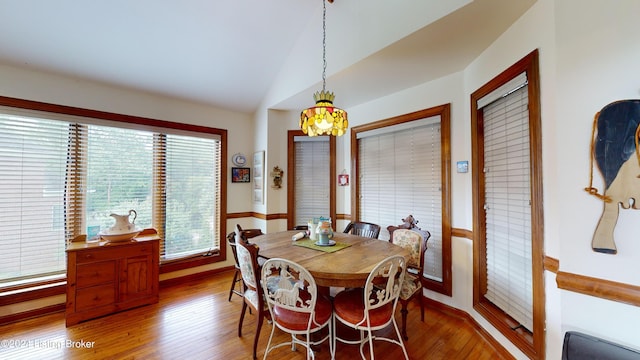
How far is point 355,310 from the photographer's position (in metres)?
1.66

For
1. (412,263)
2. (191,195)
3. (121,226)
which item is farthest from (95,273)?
(412,263)

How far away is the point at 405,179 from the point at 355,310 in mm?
1815

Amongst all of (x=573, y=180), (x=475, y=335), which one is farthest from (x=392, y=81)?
(x=475, y=335)

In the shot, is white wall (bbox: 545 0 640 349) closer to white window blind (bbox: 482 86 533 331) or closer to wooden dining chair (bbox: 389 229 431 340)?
white window blind (bbox: 482 86 533 331)

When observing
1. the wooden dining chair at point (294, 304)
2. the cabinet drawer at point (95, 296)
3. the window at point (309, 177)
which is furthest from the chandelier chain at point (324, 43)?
Result: the cabinet drawer at point (95, 296)

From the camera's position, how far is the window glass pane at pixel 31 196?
2.30m

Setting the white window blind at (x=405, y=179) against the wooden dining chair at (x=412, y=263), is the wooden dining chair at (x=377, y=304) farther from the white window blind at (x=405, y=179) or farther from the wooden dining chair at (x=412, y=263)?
the white window blind at (x=405, y=179)

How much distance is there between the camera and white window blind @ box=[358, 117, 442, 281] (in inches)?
105

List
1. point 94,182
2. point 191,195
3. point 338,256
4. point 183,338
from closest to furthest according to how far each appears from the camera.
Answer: point 338,256 → point 183,338 → point 94,182 → point 191,195

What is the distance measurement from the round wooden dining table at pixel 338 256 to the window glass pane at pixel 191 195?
1.56 metres

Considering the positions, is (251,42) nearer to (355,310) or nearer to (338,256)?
(338,256)

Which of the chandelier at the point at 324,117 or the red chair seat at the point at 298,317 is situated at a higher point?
the chandelier at the point at 324,117

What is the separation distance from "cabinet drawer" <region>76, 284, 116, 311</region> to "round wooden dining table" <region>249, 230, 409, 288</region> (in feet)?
5.45

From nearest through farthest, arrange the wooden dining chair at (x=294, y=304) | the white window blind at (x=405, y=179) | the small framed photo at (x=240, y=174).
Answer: the wooden dining chair at (x=294, y=304) < the white window blind at (x=405, y=179) < the small framed photo at (x=240, y=174)
